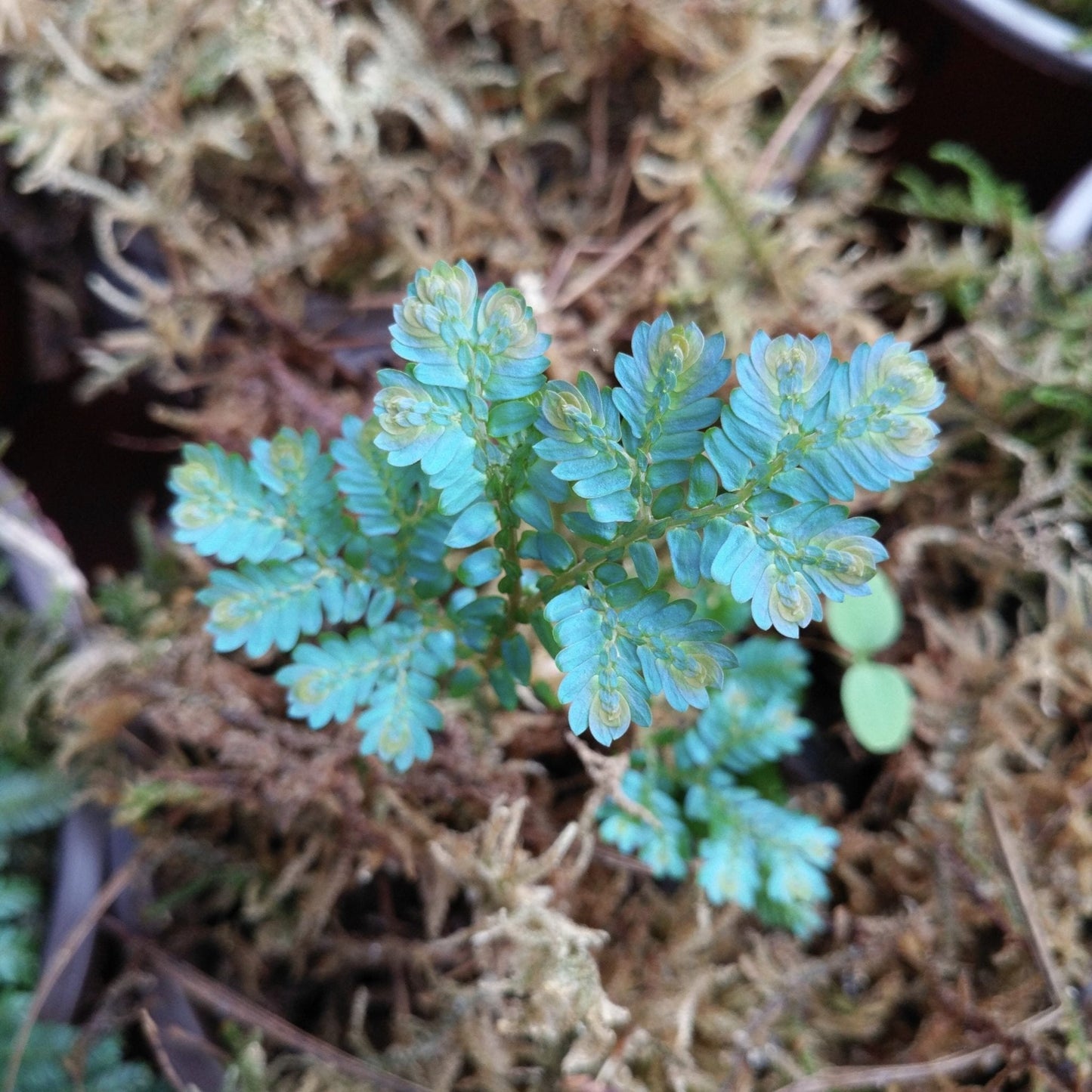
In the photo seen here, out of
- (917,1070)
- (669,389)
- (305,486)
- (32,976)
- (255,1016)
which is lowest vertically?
(32,976)

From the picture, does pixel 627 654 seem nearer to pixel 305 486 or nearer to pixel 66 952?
pixel 305 486

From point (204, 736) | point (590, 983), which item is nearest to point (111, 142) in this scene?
point (204, 736)

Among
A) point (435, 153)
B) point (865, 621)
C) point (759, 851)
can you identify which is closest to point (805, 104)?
point (435, 153)

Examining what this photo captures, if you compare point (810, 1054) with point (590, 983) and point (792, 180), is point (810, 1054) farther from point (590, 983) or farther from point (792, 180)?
point (792, 180)

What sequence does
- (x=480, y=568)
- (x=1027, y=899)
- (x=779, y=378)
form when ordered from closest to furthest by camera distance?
(x=779, y=378) < (x=480, y=568) < (x=1027, y=899)

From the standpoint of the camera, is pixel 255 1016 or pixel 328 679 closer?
pixel 328 679

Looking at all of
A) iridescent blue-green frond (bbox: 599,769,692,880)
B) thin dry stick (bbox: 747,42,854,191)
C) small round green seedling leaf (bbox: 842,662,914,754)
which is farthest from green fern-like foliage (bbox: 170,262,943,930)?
thin dry stick (bbox: 747,42,854,191)
